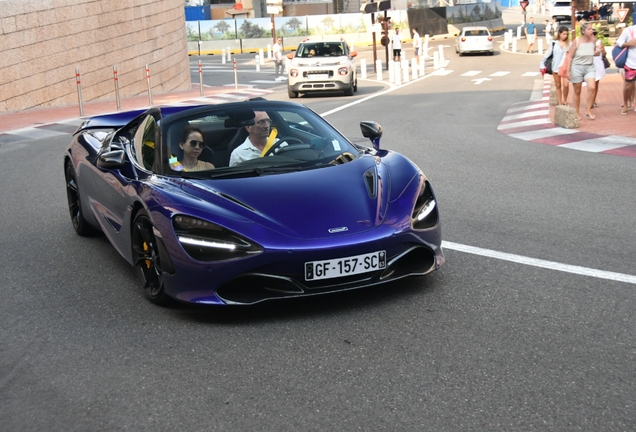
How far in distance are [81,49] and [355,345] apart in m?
24.7

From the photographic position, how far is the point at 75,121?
21.0 m

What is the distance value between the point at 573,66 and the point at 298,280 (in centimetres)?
1140

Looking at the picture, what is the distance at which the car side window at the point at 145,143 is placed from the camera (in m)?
6.34

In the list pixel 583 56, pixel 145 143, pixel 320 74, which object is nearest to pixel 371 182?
pixel 145 143

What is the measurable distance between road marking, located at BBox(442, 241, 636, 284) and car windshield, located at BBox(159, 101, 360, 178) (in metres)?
1.08

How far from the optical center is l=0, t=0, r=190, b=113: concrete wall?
971 inches

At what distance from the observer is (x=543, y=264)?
20.6ft

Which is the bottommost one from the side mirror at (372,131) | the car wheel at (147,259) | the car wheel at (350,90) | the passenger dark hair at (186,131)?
the car wheel at (350,90)

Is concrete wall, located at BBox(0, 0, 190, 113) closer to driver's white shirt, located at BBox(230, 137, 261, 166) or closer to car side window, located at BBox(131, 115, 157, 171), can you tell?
car side window, located at BBox(131, 115, 157, 171)

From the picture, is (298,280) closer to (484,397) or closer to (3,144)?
A: (484,397)

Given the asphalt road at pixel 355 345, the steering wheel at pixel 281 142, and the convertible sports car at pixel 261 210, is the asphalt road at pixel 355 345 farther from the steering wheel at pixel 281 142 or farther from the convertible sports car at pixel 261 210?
the steering wheel at pixel 281 142

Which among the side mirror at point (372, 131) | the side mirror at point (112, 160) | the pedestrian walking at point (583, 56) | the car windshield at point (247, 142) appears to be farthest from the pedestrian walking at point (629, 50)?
the side mirror at point (112, 160)

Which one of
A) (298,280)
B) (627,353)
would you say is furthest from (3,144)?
(627,353)

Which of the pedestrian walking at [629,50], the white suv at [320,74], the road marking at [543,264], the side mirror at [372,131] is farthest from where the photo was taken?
the white suv at [320,74]
